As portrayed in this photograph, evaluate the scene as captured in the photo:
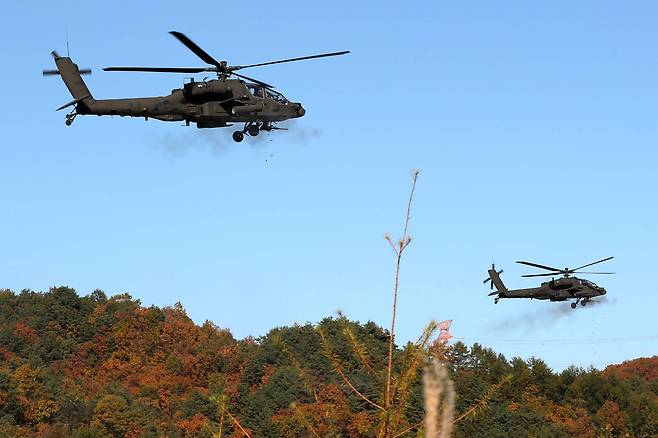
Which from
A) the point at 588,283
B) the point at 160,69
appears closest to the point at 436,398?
the point at 160,69

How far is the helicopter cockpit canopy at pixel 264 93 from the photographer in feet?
148

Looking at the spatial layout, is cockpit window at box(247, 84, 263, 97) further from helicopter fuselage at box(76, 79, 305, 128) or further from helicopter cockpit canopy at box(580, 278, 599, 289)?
helicopter cockpit canopy at box(580, 278, 599, 289)

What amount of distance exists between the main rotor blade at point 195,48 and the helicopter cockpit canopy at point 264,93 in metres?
2.24

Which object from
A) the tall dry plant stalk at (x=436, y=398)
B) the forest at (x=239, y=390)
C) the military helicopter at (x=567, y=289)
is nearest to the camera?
the tall dry plant stalk at (x=436, y=398)

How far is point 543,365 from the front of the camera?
160 m

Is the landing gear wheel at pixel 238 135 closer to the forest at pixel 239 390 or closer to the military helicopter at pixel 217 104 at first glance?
the military helicopter at pixel 217 104

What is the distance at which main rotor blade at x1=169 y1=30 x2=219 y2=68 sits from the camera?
138ft

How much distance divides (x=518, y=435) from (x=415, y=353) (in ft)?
429

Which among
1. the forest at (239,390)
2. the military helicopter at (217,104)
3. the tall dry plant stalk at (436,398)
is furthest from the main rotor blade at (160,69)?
the forest at (239,390)

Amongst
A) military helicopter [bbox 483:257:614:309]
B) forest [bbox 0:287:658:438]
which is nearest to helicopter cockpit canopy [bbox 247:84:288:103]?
military helicopter [bbox 483:257:614:309]

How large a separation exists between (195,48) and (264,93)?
133 inches

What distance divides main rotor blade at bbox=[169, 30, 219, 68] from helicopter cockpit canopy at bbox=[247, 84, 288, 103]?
224 centimetres

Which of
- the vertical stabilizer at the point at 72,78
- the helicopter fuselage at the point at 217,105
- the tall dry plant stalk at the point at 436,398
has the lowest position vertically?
the tall dry plant stalk at the point at 436,398

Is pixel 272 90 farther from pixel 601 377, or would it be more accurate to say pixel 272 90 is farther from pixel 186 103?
pixel 601 377
